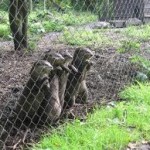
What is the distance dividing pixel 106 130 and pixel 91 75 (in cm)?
210

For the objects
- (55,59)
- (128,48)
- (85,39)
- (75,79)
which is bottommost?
(85,39)

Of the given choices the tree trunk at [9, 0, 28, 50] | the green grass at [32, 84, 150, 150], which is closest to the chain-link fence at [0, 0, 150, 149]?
the tree trunk at [9, 0, 28, 50]

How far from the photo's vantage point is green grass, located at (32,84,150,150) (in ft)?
12.5

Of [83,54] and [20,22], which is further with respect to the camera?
[20,22]

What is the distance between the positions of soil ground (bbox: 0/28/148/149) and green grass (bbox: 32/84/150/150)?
0.30m

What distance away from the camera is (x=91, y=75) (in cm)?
611

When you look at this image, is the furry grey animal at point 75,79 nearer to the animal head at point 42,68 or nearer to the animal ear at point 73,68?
the animal ear at point 73,68

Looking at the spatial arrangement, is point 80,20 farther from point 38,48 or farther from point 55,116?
point 55,116

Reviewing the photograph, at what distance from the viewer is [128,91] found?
5.36m

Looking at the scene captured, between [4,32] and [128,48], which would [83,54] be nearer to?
[128,48]

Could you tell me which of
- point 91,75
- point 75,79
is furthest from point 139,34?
point 75,79

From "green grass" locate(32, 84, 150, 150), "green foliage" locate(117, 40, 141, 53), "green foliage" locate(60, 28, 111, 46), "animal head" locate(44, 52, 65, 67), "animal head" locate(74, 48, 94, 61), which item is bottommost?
"green foliage" locate(60, 28, 111, 46)

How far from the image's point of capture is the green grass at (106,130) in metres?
3.81

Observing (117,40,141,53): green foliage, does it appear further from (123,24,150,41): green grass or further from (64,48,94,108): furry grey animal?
(64,48,94,108): furry grey animal
